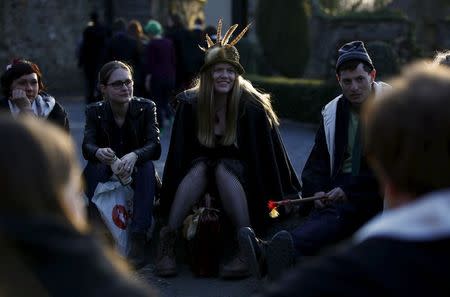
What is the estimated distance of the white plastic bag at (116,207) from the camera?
24.1 feet

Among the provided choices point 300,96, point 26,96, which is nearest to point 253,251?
point 26,96

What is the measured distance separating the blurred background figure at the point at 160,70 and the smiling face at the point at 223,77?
7.93 meters

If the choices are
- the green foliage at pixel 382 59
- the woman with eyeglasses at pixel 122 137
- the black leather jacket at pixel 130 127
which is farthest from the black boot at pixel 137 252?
the green foliage at pixel 382 59

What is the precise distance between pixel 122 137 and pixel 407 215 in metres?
5.41

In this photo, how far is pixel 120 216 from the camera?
24.2ft

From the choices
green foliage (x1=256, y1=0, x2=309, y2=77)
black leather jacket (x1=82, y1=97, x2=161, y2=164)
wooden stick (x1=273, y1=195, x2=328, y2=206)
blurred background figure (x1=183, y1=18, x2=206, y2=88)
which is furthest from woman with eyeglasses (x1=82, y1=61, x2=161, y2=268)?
green foliage (x1=256, y1=0, x2=309, y2=77)

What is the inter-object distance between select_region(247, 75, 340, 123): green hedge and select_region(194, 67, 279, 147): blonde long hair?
8023 millimetres

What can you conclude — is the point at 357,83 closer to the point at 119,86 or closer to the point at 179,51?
the point at 119,86

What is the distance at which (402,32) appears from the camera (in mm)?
18641

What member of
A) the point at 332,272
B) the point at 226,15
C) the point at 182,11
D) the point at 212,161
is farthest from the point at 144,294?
the point at 182,11

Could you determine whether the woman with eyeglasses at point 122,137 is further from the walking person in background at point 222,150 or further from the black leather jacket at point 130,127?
the walking person in background at point 222,150

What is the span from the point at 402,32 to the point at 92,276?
16.8 metres

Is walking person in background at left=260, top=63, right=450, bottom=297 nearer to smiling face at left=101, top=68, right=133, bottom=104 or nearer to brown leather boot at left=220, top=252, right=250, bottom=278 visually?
brown leather boot at left=220, top=252, right=250, bottom=278

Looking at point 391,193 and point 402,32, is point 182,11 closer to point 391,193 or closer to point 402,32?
point 402,32
